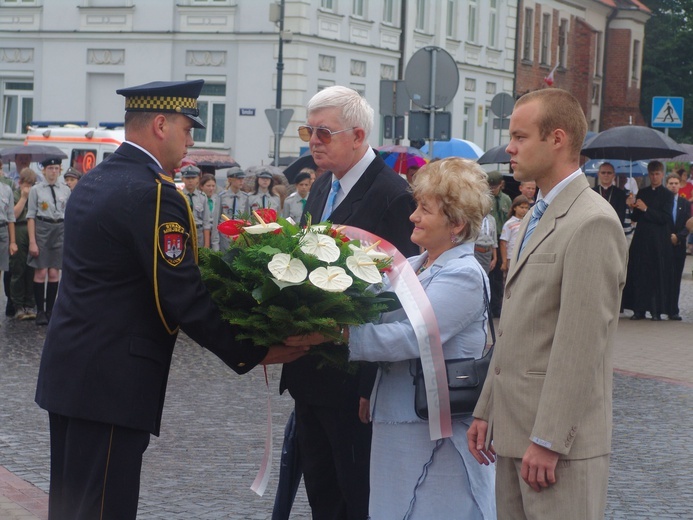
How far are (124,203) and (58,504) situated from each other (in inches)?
43.0

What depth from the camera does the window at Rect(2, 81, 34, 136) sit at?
122 ft

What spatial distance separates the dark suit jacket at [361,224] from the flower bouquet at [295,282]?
1.42 ft

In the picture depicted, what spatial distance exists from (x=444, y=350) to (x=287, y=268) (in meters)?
0.70

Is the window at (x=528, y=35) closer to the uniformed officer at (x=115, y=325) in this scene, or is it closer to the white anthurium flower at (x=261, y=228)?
the white anthurium flower at (x=261, y=228)

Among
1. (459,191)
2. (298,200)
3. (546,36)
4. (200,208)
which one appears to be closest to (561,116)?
(459,191)

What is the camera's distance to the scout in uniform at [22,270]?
15.1 meters

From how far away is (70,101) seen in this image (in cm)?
3625

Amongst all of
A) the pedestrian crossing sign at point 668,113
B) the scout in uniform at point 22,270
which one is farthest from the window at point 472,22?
the scout in uniform at point 22,270

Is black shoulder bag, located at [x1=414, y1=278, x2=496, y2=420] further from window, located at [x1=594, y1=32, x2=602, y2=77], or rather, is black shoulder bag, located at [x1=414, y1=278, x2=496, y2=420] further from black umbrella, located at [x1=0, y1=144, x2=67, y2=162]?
window, located at [x1=594, y1=32, x2=602, y2=77]

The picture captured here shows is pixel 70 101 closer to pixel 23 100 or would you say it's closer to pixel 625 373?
pixel 23 100

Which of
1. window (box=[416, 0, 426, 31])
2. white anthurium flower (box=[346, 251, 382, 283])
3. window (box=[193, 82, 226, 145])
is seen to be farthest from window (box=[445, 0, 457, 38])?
white anthurium flower (box=[346, 251, 382, 283])

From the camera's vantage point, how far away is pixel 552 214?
152 inches

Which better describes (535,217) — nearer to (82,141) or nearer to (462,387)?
(462,387)

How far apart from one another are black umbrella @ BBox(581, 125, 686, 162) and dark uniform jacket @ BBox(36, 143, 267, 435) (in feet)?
47.1
